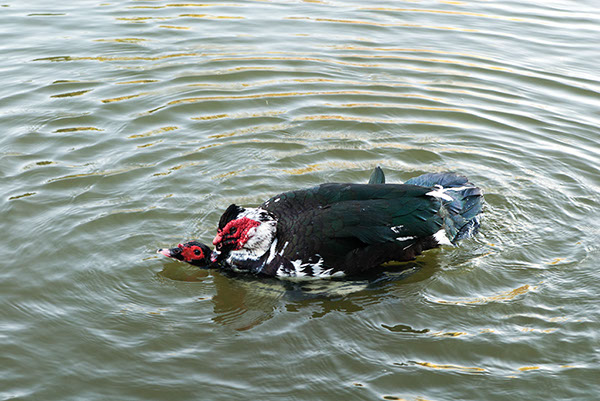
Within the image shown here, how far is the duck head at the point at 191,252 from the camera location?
6039 millimetres

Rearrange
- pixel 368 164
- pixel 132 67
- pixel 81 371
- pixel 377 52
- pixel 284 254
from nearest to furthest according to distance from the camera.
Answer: pixel 81 371
pixel 284 254
pixel 368 164
pixel 132 67
pixel 377 52

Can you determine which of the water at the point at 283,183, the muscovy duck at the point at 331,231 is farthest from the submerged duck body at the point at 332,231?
the water at the point at 283,183

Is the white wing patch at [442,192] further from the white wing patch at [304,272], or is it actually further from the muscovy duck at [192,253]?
the muscovy duck at [192,253]

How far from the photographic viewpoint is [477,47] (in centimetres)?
1152

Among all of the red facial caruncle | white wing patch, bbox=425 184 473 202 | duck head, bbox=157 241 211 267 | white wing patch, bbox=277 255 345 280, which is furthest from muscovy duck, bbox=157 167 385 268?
white wing patch, bbox=425 184 473 202

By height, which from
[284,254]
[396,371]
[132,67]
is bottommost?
[396,371]

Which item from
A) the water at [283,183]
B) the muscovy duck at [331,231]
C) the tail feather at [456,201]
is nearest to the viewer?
the water at [283,183]

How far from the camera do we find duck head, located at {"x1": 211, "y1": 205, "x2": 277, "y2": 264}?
6.11 meters

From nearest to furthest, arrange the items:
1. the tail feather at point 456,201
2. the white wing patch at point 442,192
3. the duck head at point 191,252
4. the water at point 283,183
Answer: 1. the water at point 283,183
2. the duck head at point 191,252
3. the white wing patch at point 442,192
4. the tail feather at point 456,201

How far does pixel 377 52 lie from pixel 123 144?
191 inches

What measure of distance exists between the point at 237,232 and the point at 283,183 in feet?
4.88

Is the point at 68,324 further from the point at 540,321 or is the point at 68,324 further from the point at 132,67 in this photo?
the point at 132,67

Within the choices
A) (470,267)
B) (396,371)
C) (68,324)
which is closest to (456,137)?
(470,267)

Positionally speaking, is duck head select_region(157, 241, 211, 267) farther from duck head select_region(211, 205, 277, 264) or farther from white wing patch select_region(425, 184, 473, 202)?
white wing patch select_region(425, 184, 473, 202)
